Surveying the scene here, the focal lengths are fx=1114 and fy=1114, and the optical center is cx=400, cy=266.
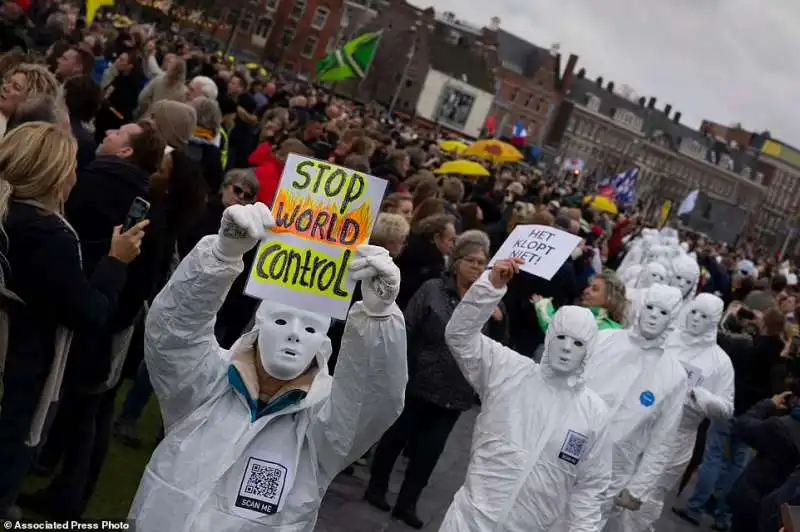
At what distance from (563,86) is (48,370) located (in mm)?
103883

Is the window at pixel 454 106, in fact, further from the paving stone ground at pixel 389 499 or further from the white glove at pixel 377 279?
the white glove at pixel 377 279

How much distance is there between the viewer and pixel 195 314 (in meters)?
3.56

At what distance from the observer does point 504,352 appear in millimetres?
5699

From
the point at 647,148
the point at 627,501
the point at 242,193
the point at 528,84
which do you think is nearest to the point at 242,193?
the point at 242,193

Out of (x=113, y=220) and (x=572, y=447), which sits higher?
(x=113, y=220)

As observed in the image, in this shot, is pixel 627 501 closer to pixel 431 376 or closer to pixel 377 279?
pixel 431 376

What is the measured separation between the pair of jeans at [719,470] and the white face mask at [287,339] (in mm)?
7152

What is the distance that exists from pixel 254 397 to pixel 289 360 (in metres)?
0.17

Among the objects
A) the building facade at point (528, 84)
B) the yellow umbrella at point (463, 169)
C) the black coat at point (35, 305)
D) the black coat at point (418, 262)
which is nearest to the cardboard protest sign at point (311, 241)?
the black coat at point (35, 305)

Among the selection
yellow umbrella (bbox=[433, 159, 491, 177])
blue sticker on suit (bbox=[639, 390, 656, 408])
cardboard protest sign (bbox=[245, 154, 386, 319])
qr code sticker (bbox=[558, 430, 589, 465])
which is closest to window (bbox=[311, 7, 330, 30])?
yellow umbrella (bbox=[433, 159, 491, 177])

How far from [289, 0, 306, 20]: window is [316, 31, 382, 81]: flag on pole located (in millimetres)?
60840

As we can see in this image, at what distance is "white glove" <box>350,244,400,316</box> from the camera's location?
3.47m

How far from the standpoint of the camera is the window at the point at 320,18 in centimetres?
7606

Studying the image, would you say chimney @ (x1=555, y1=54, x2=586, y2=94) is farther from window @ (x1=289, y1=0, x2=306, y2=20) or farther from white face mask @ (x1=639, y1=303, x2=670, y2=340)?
white face mask @ (x1=639, y1=303, x2=670, y2=340)
